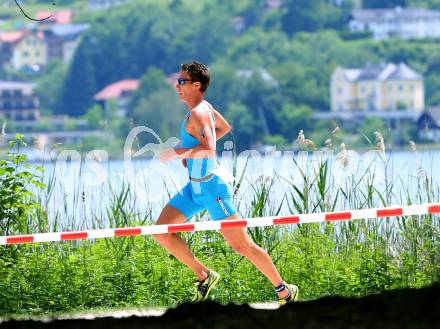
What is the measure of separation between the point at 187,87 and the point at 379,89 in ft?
332

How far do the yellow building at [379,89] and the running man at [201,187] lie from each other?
305ft

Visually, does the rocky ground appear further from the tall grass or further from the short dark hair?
the tall grass

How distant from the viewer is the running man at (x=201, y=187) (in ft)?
22.4

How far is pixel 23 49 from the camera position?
11200cm

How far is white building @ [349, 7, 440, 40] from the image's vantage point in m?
113

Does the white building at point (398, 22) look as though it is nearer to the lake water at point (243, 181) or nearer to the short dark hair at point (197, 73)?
the lake water at point (243, 181)

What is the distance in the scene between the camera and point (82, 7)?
123 m

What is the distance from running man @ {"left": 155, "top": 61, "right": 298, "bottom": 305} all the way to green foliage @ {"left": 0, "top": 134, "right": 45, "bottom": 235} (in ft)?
6.21

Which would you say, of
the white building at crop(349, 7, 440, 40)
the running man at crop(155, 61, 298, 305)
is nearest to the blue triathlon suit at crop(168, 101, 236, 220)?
the running man at crop(155, 61, 298, 305)

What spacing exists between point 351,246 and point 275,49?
9853 centimetres

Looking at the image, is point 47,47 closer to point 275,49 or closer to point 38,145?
point 275,49

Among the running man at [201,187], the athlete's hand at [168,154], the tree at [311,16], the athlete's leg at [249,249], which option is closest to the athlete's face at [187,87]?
the running man at [201,187]

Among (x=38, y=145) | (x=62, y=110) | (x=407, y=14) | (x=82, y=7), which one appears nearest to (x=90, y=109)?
(x=62, y=110)

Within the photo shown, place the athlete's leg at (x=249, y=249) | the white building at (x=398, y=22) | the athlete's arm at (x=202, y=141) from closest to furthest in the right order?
the athlete's arm at (x=202, y=141) → the athlete's leg at (x=249, y=249) → the white building at (x=398, y=22)
